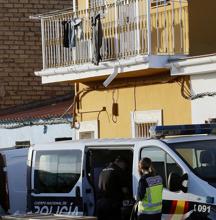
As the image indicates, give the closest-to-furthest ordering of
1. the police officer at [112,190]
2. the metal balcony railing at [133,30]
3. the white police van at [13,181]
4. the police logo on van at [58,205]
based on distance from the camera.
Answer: the police officer at [112,190], the police logo on van at [58,205], the white police van at [13,181], the metal balcony railing at [133,30]

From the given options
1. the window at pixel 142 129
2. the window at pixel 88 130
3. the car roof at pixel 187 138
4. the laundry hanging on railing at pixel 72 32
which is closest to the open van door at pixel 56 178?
the car roof at pixel 187 138

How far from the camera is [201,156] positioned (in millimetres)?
11305

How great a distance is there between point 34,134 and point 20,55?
3496 mm

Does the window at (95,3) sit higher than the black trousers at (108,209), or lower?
higher

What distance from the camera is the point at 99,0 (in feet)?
64.4

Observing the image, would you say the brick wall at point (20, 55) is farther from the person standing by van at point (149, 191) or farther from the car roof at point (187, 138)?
the person standing by van at point (149, 191)

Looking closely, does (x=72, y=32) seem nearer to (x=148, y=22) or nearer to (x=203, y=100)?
(x=148, y=22)

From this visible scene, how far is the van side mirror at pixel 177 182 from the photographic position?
35.1ft

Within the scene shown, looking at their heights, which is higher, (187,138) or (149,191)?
(187,138)

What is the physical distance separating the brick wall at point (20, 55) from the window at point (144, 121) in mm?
6824

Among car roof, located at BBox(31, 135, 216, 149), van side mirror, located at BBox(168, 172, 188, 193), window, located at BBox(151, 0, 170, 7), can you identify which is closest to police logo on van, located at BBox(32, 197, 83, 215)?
car roof, located at BBox(31, 135, 216, 149)

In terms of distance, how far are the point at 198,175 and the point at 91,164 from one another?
217cm

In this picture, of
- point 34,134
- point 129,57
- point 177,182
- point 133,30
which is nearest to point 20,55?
point 34,134

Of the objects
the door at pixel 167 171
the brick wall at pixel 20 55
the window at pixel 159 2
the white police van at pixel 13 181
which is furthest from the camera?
the brick wall at pixel 20 55
